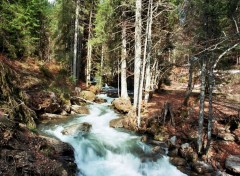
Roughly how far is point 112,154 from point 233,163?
16.8ft

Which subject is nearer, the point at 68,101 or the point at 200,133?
the point at 200,133

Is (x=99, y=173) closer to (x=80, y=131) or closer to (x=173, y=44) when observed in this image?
(x=80, y=131)

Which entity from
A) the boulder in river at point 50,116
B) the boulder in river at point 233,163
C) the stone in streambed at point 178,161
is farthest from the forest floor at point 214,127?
the boulder in river at point 50,116

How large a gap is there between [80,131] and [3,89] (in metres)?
4.29

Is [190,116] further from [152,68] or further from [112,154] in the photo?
[152,68]

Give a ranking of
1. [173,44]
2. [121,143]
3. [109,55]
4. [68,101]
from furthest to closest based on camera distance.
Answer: [109,55] → [173,44] → [68,101] → [121,143]

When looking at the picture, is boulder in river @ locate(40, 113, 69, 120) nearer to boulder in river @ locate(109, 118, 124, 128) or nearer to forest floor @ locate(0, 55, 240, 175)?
forest floor @ locate(0, 55, 240, 175)

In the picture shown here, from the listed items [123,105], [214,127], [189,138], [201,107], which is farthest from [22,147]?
[123,105]

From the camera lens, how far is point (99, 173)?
11.1m

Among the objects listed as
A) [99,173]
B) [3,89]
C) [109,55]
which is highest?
[109,55]

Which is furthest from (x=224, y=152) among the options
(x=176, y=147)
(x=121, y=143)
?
(x=121, y=143)

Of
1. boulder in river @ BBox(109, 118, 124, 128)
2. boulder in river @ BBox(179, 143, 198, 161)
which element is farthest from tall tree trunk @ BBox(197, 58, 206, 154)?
boulder in river @ BBox(109, 118, 124, 128)

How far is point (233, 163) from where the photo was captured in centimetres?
1107

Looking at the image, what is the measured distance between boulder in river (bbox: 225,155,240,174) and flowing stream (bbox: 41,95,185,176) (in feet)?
6.26
